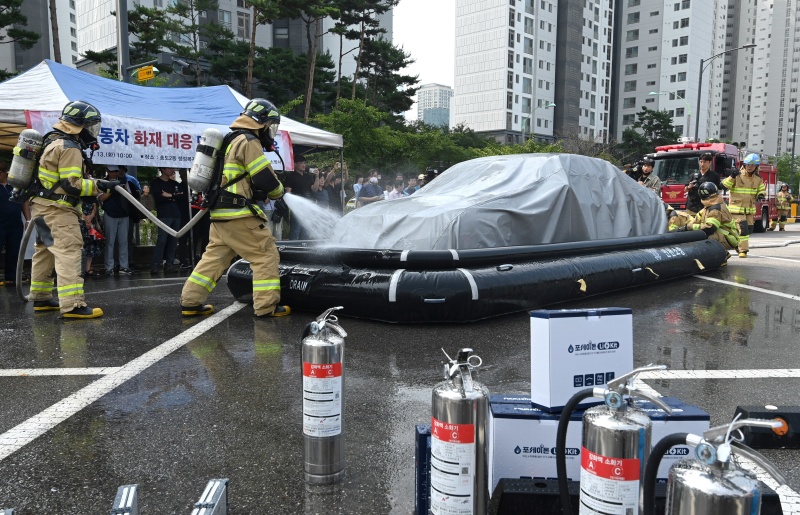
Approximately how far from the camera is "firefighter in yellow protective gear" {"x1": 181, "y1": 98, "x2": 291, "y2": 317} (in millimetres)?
6242

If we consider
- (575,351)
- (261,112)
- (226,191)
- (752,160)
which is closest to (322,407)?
(575,351)

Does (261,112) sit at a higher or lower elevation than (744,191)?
higher

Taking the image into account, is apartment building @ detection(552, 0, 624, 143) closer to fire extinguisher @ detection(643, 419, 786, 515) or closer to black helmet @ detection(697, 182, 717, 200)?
black helmet @ detection(697, 182, 717, 200)

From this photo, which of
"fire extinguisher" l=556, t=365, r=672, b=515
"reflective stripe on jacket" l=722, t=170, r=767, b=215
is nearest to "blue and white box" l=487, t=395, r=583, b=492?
"fire extinguisher" l=556, t=365, r=672, b=515

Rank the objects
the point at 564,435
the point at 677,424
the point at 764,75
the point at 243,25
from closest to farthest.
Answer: the point at 564,435
the point at 677,424
the point at 243,25
the point at 764,75

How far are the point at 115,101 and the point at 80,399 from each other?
7.63 meters

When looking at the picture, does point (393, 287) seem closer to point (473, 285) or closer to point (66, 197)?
point (473, 285)

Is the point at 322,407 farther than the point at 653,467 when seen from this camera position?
Yes

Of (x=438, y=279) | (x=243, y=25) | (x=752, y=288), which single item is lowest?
(x=752, y=288)

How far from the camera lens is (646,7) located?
94438 millimetres

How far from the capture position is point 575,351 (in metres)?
2.65

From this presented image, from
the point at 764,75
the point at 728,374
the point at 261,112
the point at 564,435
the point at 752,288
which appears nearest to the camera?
the point at 564,435

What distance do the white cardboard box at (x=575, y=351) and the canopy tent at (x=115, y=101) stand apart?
28.5 ft

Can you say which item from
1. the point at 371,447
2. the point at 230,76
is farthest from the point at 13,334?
the point at 230,76
